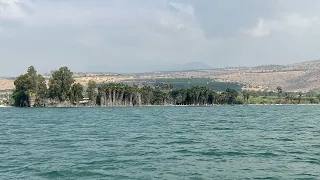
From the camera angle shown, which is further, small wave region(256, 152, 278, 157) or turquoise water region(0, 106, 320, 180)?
small wave region(256, 152, 278, 157)

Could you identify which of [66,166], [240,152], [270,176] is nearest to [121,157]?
[66,166]

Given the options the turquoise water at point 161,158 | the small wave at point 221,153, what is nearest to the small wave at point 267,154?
the turquoise water at point 161,158

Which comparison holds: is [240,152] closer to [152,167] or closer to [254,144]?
[254,144]

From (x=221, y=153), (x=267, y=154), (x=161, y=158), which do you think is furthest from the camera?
(x=221, y=153)

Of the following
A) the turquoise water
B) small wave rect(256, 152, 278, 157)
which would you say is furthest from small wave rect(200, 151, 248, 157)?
small wave rect(256, 152, 278, 157)

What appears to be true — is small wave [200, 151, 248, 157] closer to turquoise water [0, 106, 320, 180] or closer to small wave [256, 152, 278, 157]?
turquoise water [0, 106, 320, 180]

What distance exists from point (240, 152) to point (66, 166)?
16.0 m

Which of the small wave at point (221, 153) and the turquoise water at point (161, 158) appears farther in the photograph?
the small wave at point (221, 153)

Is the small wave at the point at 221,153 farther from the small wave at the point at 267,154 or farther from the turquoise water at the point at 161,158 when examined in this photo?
the small wave at the point at 267,154

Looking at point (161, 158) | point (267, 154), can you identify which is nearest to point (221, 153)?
point (267, 154)

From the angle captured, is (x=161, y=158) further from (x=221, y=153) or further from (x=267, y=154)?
(x=267, y=154)

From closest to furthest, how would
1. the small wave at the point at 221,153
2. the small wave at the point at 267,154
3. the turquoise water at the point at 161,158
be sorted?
the turquoise water at the point at 161,158 < the small wave at the point at 267,154 < the small wave at the point at 221,153

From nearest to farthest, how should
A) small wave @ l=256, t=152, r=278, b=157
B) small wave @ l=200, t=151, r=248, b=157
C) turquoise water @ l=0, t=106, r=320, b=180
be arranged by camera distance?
turquoise water @ l=0, t=106, r=320, b=180, small wave @ l=256, t=152, r=278, b=157, small wave @ l=200, t=151, r=248, b=157

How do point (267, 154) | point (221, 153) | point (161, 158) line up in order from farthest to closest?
point (221, 153)
point (267, 154)
point (161, 158)
